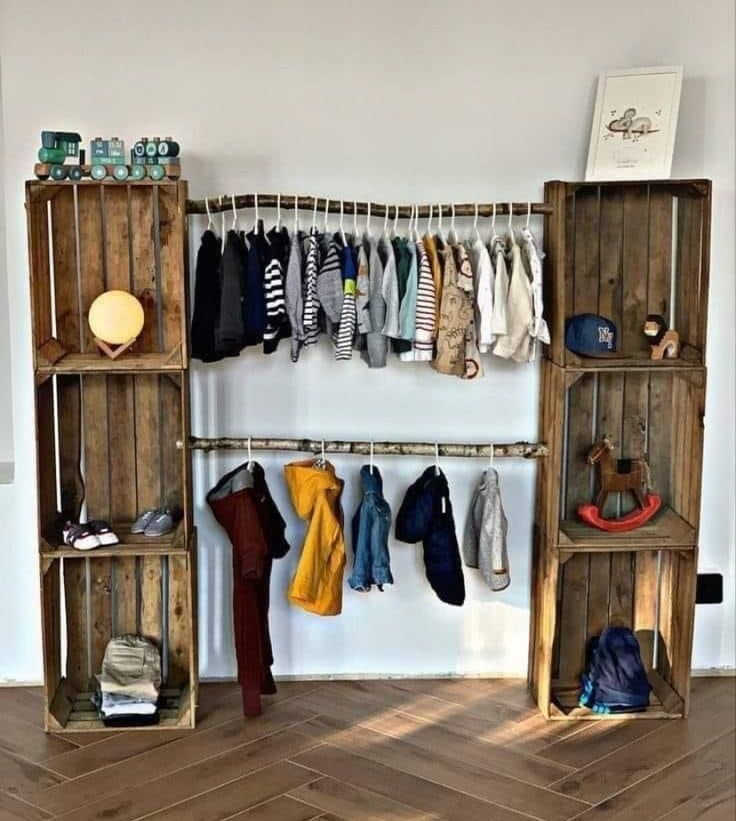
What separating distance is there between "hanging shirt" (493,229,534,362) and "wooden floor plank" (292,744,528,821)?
1.39 metres

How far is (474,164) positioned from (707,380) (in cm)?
114

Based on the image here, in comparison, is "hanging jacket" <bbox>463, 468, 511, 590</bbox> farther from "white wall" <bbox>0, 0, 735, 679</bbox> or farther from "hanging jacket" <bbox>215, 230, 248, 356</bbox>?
"hanging jacket" <bbox>215, 230, 248, 356</bbox>

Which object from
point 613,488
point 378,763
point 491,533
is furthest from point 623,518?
point 378,763

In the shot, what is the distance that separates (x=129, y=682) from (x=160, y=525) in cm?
56

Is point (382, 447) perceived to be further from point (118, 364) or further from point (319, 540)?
point (118, 364)

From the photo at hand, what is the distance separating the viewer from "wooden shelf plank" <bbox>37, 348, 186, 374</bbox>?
375 centimetres

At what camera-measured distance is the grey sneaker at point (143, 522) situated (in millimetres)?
4023

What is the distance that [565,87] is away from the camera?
161 inches

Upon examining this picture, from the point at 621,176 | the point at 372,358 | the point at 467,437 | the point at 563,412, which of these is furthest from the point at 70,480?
the point at 621,176

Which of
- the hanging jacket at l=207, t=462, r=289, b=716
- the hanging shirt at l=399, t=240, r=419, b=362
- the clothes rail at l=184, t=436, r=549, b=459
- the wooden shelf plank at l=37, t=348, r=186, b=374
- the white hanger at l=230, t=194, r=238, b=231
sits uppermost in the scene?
the white hanger at l=230, t=194, r=238, b=231

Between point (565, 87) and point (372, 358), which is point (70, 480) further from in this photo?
point (565, 87)

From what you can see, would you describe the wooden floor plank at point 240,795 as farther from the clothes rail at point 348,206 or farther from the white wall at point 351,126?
the clothes rail at point 348,206

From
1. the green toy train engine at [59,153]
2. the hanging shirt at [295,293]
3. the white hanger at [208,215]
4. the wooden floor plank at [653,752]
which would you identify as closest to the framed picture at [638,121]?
the hanging shirt at [295,293]

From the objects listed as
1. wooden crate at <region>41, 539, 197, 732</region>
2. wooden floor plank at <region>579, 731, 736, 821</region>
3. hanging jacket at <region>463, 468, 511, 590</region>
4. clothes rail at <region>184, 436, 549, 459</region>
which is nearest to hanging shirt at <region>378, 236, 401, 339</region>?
clothes rail at <region>184, 436, 549, 459</region>
